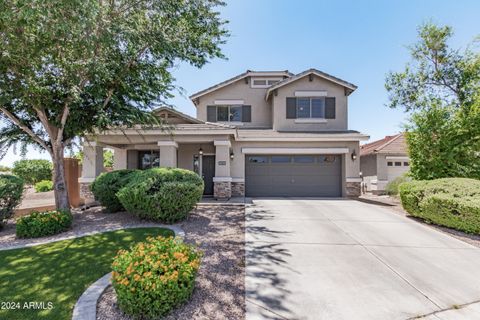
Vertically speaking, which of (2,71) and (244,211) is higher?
(2,71)

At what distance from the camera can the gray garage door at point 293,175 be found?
13500 millimetres

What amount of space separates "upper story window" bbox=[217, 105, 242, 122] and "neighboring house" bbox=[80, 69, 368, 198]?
107 cm

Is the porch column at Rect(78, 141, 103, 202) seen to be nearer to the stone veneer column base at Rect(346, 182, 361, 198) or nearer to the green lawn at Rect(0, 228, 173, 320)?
the green lawn at Rect(0, 228, 173, 320)

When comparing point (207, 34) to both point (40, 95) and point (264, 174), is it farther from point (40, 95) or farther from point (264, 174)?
point (264, 174)

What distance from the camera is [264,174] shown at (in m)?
13.6

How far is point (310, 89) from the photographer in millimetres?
14320

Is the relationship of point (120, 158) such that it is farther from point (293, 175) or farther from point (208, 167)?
point (293, 175)

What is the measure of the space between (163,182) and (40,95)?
4508mm

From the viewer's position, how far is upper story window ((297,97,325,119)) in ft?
47.0

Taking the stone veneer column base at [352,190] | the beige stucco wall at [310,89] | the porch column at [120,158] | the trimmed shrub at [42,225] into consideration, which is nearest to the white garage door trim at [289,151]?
the beige stucco wall at [310,89]

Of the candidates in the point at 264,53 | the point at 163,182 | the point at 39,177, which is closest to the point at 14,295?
the point at 163,182

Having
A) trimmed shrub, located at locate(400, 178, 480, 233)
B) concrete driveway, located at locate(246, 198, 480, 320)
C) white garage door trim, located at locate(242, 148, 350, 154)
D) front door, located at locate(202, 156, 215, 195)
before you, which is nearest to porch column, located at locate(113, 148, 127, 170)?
front door, located at locate(202, 156, 215, 195)

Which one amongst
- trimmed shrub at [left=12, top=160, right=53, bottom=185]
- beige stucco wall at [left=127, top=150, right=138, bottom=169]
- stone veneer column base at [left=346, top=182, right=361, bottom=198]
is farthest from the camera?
trimmed shrub at [left=12, top=160, right=53, bottom=185]

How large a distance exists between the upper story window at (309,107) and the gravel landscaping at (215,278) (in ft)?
30.1
